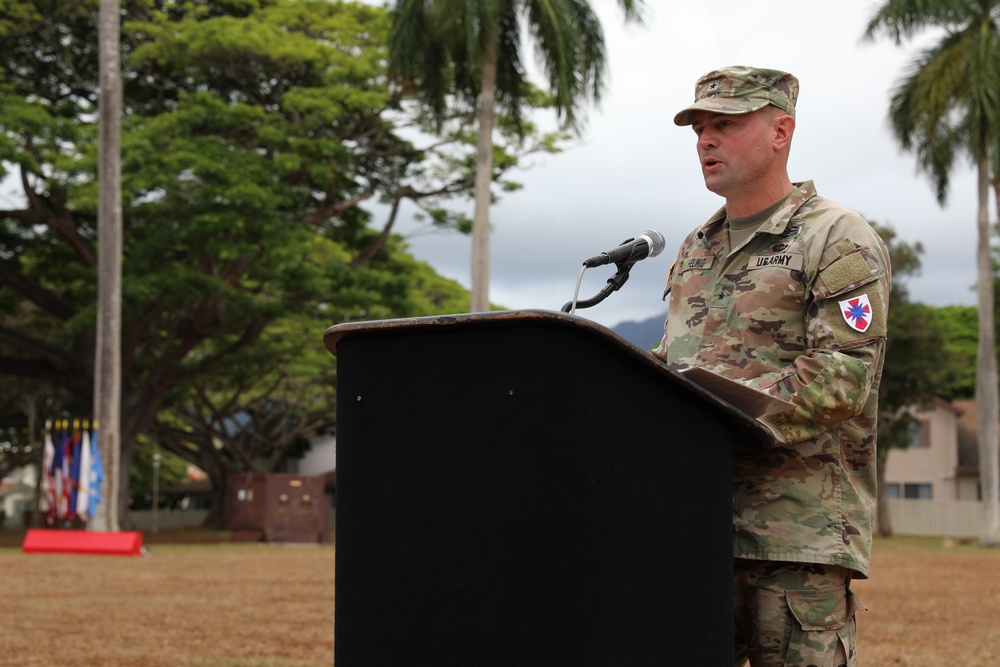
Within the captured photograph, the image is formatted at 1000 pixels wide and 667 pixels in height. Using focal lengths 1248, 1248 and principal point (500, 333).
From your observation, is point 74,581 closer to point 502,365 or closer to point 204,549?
point 204,549

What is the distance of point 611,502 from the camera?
6.11 ft

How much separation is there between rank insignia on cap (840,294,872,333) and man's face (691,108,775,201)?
36 centimetres

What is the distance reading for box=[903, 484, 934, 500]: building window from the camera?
54.5 metres

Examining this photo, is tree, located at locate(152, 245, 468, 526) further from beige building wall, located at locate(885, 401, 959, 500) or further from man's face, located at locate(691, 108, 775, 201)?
man's face, located at locate(691, 108, 775, 201)

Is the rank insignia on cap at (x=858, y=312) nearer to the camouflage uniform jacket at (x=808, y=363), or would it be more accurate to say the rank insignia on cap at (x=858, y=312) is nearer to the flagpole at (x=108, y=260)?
the camouflage uniform jacket at (x=808, y=363)

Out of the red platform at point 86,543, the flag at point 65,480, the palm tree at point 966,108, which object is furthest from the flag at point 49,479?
the palm tree at point 966,108

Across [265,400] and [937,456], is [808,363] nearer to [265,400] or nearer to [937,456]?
[265,400]

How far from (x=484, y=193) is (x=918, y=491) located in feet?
125

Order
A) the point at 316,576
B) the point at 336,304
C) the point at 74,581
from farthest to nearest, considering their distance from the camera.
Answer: the point at 336,304
the point at 316,576
the point at 74,581

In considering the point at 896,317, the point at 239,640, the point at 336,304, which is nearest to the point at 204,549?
the point at 336,304

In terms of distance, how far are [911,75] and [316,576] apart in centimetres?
2199

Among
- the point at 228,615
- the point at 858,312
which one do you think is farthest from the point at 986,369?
the point at 858,312

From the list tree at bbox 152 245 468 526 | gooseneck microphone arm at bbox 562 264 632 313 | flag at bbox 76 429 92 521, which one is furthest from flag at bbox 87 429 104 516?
gooseneck microphone arm at bbox 562 264 632 313

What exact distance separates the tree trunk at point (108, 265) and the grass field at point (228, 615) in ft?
18.9
